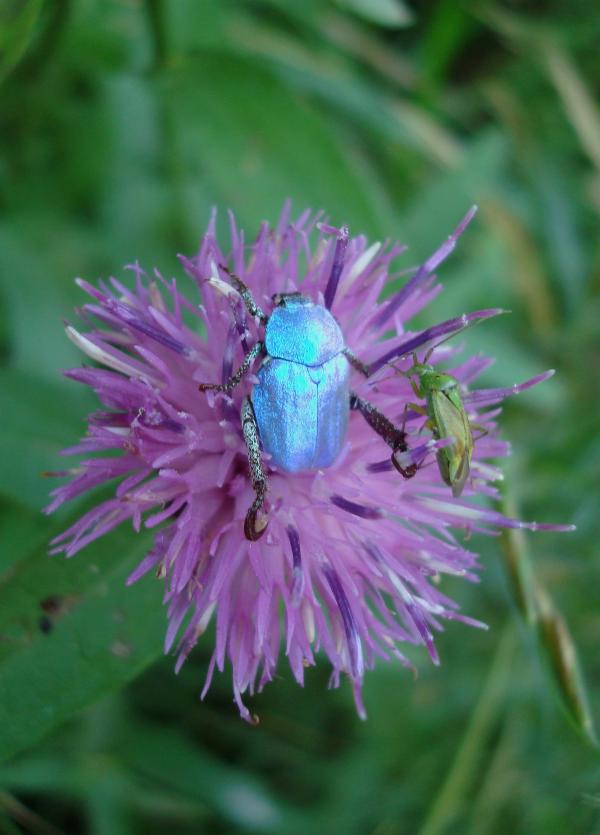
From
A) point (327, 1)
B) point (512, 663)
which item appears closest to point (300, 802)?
point (512, 663)

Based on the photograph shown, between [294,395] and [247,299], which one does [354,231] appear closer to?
[247,299]

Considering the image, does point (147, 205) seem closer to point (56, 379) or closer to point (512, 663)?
point (56, 379)

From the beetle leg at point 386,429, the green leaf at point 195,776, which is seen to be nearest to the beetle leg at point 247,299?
the beetle leg at point 386,429

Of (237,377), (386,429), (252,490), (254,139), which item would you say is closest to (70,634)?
(252,490)

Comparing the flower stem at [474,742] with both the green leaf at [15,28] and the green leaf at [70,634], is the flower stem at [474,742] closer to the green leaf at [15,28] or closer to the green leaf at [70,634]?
the green leaf at [70,634]

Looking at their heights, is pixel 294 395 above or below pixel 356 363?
below
